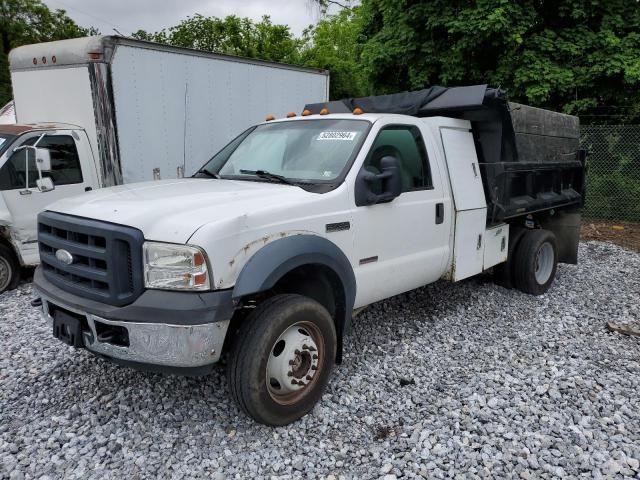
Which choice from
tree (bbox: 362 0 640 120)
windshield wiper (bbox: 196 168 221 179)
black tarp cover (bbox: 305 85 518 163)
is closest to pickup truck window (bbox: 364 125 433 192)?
black tarp cover (bbox: 305 85 518 163)

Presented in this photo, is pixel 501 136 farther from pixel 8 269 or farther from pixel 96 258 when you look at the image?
pixel 8 269

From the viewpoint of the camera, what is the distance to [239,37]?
2202cm

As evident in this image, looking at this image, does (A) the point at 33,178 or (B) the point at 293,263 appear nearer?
(B) the point at 293,263

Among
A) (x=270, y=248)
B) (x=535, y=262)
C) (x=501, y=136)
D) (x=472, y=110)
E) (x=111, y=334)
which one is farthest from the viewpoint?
(x=535, y=262)

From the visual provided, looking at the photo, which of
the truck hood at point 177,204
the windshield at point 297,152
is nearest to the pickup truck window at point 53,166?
the windshield at point 297,152

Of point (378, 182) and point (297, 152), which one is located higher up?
point (297, 152)

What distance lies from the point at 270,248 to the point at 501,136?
3.28 meters

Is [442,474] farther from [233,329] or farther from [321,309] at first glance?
[233,329]

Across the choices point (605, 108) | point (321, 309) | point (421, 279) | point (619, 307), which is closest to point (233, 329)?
point (321, 309)

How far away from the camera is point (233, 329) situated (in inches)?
132

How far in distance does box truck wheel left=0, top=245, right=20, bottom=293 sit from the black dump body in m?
4.07

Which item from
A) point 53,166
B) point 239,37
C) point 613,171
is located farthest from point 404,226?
point 239,37

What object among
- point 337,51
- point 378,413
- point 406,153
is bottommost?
point 378,413

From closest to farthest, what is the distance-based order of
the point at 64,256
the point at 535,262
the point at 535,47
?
the point at 64,256 < the point at 535,262 < the point at 535,47
